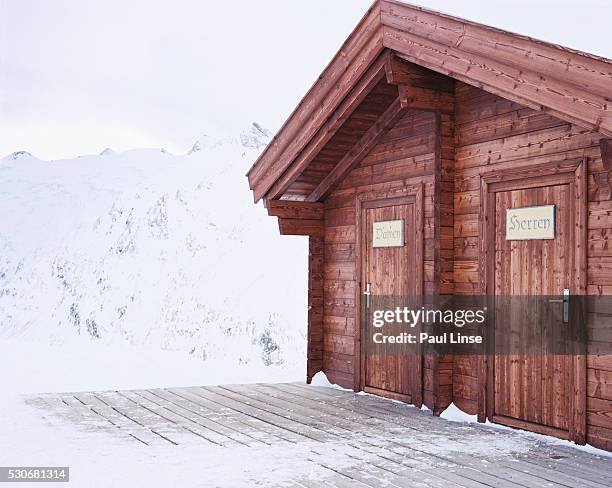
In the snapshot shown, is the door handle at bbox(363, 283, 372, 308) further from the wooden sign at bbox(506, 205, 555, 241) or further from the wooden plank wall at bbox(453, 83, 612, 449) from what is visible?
the wooden sign at bbox(506, 205, 555, 241)

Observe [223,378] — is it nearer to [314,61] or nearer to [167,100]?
[314,61]

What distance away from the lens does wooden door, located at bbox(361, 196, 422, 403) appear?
8.48 meters

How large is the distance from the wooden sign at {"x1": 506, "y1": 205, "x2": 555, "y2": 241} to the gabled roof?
117 cm

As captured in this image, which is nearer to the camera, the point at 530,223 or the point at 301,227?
the point at 530,223

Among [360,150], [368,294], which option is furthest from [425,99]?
[368,294]

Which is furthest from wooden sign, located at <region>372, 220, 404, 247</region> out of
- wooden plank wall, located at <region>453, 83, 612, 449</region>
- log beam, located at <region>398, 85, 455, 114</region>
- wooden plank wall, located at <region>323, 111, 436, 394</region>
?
log beam, located at <region>398, 85, 455, 114</region>

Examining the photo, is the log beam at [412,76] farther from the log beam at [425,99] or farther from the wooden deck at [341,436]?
the wooden deck at [341,436]

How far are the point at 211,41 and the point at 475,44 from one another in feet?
77.7

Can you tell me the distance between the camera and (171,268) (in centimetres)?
2236

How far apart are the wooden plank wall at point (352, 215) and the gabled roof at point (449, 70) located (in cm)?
73

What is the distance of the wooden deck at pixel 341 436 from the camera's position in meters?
5.39

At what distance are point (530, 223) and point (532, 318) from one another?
87 centimetres

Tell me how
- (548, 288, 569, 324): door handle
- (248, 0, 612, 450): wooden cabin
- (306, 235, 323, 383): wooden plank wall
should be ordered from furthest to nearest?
→ (306, 235, 323, 383): wooden plank wall, (548, 288, 569, 324): door handle, (248, 0, 612, 450): wooden cabin

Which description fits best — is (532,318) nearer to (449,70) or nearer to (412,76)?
(449,70)
